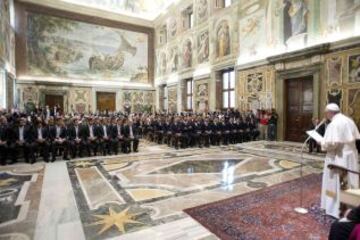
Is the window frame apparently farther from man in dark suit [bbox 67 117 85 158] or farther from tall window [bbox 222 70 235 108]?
man in dark suit [bbox 67 117 85 158]

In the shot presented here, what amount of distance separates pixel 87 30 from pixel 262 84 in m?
17.2

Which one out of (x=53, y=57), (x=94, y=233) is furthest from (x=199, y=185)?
(x=53, y=57)

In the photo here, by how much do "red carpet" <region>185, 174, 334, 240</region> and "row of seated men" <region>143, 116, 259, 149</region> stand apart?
651 cm

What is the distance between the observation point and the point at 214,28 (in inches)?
662

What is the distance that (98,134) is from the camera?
9.16 metres

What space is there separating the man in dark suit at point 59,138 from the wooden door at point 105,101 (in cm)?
1461

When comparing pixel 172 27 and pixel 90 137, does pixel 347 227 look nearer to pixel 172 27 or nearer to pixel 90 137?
pixel 90 137

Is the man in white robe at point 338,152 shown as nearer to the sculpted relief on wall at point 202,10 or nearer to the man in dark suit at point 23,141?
the man in dark suit at point 23,141

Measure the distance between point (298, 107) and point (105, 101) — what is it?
1744 cm

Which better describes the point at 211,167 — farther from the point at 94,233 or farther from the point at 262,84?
the point at 262,84

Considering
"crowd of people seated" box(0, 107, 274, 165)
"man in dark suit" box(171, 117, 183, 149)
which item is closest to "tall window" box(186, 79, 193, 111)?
"crowd of people seated" box(0, 107, 274, 165)

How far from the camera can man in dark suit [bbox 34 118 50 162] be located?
26.0ft

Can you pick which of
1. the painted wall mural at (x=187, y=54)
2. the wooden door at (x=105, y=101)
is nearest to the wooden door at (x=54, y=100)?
the wooden door at (x=105, y=101)

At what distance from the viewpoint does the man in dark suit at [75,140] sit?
8.46 metres
